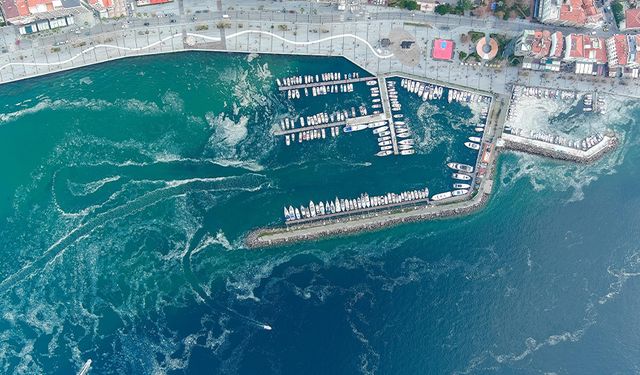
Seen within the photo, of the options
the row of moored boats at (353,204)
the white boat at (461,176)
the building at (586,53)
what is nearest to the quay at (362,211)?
the row of moored boats at (353,204)

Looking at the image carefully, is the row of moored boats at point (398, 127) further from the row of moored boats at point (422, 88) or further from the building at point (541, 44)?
the building at point (541, 44)

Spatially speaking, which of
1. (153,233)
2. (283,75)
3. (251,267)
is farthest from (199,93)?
(251,267)

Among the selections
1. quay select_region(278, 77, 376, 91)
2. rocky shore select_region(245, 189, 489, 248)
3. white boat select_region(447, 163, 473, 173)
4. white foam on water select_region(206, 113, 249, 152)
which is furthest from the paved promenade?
rocky shore select_region(245, 189, 489, 248)

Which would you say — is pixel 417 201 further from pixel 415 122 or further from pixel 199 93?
pixel 199 93

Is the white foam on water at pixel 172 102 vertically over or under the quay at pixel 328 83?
under

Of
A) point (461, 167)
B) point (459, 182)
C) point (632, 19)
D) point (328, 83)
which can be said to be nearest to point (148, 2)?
point (328, 83)
